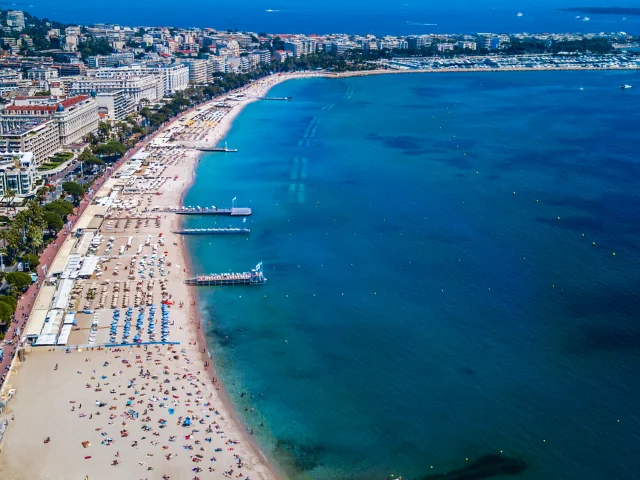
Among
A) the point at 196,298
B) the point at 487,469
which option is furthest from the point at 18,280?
the point at 487,469

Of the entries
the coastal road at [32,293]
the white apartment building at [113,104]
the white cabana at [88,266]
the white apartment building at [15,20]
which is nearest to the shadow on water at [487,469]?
the coastal road at [32,293]

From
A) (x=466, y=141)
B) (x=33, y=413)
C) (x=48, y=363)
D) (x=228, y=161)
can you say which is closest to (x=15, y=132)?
(x=228, y=161)

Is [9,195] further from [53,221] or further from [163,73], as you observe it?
[163,73]

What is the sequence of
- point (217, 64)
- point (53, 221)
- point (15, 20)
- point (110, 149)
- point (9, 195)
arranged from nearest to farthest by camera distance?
point (53, 221) → point (9, 195) → point (110, 149) → point (217, 64) → point (15, 20)

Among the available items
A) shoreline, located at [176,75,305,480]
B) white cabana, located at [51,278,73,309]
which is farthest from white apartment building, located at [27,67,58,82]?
white cabana, located at [51,278,73,309]

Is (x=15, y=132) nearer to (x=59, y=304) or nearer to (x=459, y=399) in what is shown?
(x=59, y=304)

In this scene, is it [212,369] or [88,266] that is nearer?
[212,369]
